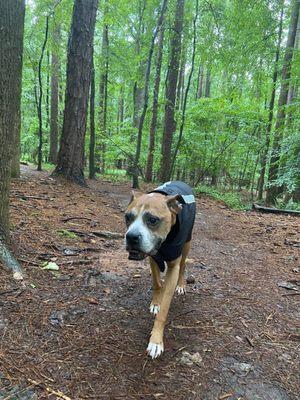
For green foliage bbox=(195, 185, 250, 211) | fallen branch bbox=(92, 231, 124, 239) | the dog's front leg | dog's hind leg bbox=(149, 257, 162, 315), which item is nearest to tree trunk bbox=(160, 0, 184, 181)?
green foliage bbox=(195, 185, 250, 211)

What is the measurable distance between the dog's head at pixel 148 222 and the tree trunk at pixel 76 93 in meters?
5.87

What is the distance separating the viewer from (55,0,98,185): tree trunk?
8047 millimetres

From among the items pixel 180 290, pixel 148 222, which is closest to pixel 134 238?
pixel 148 222

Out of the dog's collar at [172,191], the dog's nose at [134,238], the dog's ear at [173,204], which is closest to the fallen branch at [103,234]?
the dog's collar at [172,191]

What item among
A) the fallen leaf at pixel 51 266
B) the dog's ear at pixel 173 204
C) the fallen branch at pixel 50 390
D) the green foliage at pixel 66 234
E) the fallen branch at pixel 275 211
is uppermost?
the dog's ear at pixel 173 204

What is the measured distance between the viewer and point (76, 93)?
326 inches

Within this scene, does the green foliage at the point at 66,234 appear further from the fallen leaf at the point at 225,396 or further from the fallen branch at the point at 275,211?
the fallen branch at the point at 275,211

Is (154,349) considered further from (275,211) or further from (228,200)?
(228,200)

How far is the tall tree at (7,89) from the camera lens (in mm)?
3234

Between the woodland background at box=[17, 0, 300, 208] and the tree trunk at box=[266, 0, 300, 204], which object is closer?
the woodland background at box=[17, 0, 300, 208]

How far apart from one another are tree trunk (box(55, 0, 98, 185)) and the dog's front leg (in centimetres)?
597

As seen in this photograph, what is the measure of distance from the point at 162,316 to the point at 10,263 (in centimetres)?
170

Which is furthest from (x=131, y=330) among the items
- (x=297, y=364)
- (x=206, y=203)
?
(x=206, y=203)

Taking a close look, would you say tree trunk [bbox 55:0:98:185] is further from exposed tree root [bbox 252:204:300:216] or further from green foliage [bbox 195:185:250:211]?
exposed tree root [bbox 252:204:300:216]
